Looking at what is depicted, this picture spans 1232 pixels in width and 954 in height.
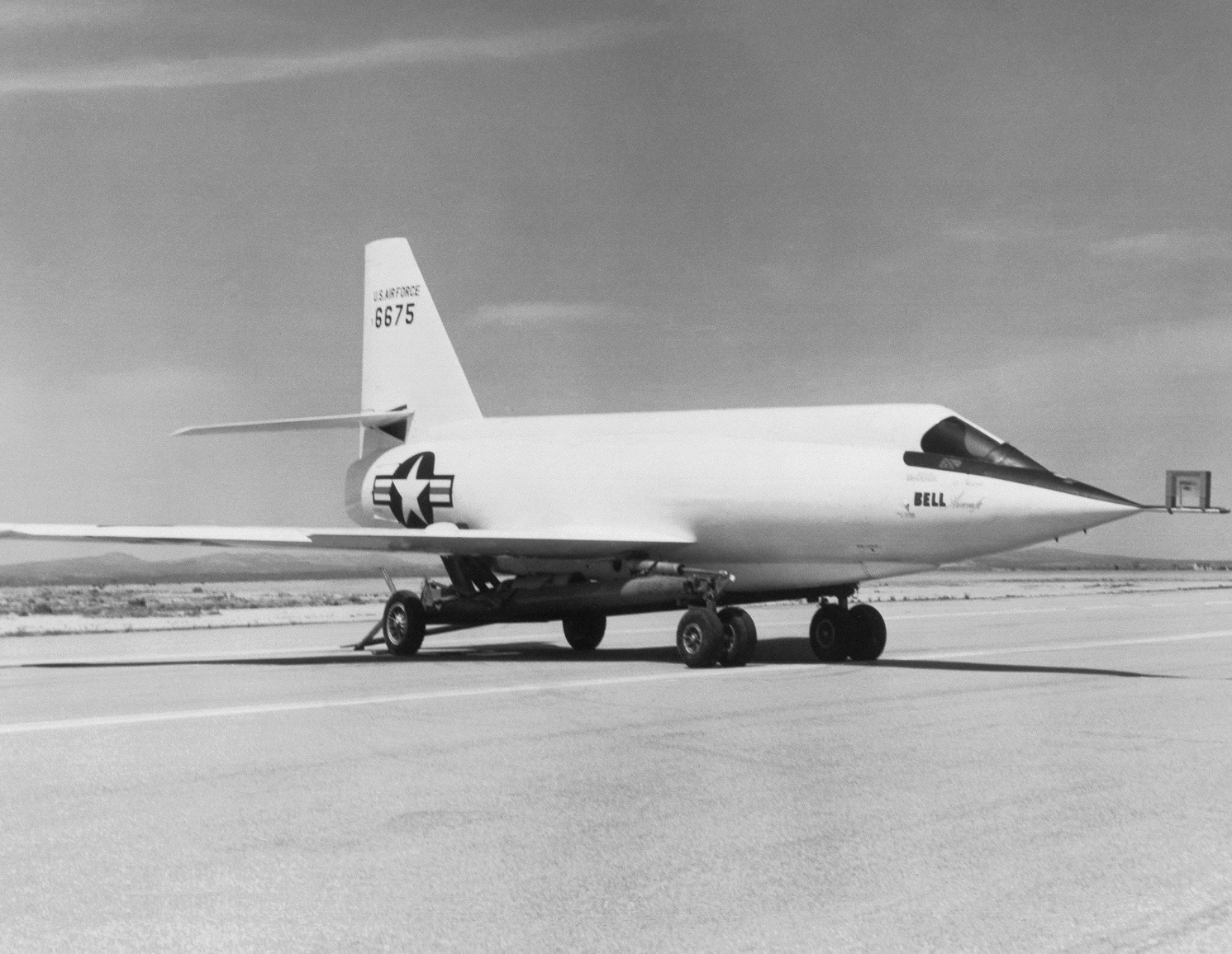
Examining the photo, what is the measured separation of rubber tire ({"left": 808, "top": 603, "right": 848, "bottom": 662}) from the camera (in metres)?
16.8

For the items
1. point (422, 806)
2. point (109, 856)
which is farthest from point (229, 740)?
point (109, 856)

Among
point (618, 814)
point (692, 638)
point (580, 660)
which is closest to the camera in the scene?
point (618, 814)

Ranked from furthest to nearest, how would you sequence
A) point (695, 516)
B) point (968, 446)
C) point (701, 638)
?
point (695, 516) → point (701, 638) → point (968, 446)

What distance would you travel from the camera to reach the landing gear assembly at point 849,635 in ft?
54.8

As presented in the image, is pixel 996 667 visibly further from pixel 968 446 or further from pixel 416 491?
pixel 416 491

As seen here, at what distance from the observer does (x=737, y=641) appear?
A: 52.1 ft

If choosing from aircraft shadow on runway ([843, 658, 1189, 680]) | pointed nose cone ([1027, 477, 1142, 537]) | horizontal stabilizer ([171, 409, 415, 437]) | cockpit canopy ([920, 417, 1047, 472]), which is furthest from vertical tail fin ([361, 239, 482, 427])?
pointed nose cone ([1027, 477, 1142, 537])

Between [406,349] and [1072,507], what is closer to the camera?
[1072,507]

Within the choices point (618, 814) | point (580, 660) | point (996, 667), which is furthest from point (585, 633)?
point (618, 814)

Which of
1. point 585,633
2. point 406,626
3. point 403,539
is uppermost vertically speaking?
point 403,539

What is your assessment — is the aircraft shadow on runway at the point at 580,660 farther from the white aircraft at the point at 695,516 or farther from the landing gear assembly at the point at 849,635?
the white aircraft at the point at 695,516

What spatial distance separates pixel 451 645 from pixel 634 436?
16.1 ft

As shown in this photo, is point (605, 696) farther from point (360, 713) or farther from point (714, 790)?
point (714, 790)

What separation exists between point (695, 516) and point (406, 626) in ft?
14.4
